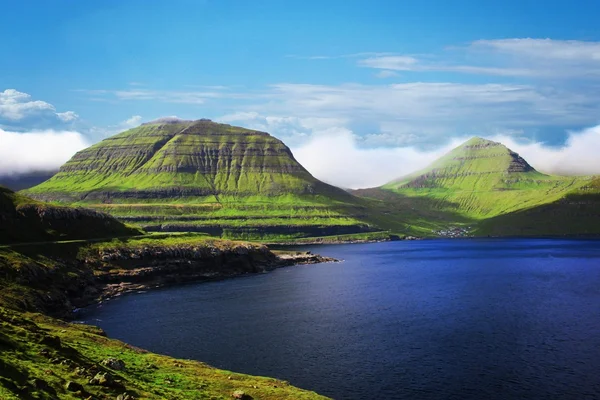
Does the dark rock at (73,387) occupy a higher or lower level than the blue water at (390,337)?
higher

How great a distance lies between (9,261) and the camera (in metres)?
161

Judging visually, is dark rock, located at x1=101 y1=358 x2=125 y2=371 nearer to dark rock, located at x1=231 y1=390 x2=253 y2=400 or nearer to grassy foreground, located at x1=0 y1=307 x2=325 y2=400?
grassy foreground, located at x1=0 y1=307 x2=325 y2=400

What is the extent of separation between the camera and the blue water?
299ft

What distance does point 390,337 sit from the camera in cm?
12412

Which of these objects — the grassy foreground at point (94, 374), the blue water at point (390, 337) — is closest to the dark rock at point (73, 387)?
the grassy foreground at point (94, 374)

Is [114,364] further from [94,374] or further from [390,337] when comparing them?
[390,337]

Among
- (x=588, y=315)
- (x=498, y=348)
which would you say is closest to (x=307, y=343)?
(x=498, y=348)

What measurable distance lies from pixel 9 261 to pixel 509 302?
164 metres

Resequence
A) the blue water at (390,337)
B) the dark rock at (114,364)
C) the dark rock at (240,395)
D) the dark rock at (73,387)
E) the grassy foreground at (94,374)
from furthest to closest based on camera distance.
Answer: the blue water at (390,337) → the dark rock at (114,364) → the dark rock at (240,395) → the dark rock at (73,387) → the grassy foreground at (94,374)

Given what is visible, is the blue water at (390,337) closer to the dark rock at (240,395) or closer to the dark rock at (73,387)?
the dark rock at (240,395)

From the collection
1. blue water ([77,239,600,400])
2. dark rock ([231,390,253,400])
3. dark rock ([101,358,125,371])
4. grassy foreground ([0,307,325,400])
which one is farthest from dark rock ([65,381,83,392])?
blue water ([77,239,600,400])

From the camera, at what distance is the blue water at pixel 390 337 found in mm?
91250

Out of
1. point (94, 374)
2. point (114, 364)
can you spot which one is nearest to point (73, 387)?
point (94, 374)

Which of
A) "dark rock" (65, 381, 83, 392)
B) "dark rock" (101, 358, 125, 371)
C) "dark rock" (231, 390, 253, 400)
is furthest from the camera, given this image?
"dark rock" (101, 358, 125, 371)
